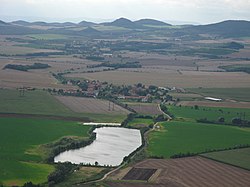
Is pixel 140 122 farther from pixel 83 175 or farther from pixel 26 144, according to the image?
pixel 83 175

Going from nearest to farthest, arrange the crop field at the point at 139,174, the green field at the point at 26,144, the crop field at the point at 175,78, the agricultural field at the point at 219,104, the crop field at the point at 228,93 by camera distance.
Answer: the green field at the point at 26,144
the crop field at the point at 139,174
the agricultural field at the point at 219,104
the crop field at the point at 228,93
the crop field at the point at 175,78

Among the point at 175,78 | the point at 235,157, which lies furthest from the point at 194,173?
the point at 175,78

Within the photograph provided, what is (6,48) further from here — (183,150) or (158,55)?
(183,150)

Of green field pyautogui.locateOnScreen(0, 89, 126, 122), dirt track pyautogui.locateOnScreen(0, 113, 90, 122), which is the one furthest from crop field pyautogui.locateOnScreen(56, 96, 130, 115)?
dirt track pyautogui.locateOnScreen(0, 113, 90, 122)

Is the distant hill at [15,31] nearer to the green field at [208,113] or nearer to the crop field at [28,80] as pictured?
the crop field at [28,80]

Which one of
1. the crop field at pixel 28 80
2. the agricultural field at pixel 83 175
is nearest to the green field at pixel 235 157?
the agricultural field at pixel 83 175

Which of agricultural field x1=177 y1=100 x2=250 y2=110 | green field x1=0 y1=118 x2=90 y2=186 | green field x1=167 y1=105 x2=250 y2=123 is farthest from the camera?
agricultural field x1=177 y1=100 x2=250 y2=110

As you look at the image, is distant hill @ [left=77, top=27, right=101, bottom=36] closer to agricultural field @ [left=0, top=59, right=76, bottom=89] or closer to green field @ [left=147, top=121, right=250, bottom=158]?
agricultural field @ [left=0, top=59, right=76, bottom=89]
